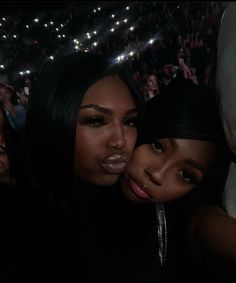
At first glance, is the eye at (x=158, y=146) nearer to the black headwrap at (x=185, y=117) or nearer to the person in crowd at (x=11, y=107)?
the black headwrap at (x=185, y=117)

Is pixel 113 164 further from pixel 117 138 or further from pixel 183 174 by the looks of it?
pixel 183 174

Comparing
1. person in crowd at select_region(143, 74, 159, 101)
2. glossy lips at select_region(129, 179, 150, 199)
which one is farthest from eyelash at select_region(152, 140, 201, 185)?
person in crowd at select_region(143, 74, 159, 101)

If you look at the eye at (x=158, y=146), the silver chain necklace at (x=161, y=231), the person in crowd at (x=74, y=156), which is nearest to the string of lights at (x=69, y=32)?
the person in crowd at (x=74, y=156)

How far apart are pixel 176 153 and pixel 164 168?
60mm

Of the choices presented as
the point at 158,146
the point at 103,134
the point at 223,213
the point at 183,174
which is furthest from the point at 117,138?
the point at 223,213

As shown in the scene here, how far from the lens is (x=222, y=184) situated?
1.08 meters

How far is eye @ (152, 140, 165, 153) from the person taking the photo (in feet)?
3.64

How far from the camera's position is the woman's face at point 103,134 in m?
1.02

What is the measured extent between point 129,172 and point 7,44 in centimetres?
64

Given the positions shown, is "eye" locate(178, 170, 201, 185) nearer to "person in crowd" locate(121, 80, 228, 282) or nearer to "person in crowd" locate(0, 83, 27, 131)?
"person in crowd" locate(121, 80, 228, 282)

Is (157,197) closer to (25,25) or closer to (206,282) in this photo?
(206,282)

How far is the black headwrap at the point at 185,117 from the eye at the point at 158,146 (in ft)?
0.05

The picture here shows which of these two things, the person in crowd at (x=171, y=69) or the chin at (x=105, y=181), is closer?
the chin at (x=105, y=181)

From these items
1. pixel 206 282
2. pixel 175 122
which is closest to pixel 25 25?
pixel 175 122
